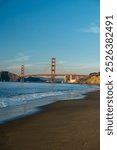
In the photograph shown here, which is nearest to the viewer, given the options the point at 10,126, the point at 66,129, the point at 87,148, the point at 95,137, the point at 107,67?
the point at 107,67

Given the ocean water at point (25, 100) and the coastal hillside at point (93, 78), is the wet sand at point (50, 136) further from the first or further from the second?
the coastal hillside at point (93, 78)

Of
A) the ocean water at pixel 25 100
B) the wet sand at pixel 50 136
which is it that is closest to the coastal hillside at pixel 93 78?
the ocean water at pixel 25 100

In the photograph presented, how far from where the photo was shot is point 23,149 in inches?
101

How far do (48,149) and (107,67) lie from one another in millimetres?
889

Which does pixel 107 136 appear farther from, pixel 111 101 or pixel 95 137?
pixel 95 137

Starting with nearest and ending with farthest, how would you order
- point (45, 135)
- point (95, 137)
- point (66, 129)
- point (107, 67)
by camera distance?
1. point (107, 67)
2. point (95, 137)
3. point (45, 135)
4. point (66, 129)

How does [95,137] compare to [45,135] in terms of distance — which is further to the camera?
[45,135]

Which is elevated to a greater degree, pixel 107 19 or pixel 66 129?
pixel 107 19

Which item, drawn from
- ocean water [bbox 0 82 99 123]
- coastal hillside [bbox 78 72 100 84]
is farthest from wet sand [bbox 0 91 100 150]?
coastal hillside [bbox 78 72 100 84]

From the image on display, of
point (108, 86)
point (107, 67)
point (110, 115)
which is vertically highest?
point (107, 67)

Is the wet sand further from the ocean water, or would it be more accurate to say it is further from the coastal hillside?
the coastal hillside

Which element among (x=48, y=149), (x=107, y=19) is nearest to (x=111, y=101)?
(x=107, y=19)

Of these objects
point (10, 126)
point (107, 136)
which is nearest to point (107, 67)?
point (107, 136)

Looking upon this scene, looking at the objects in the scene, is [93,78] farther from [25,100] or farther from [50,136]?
[50,136]
